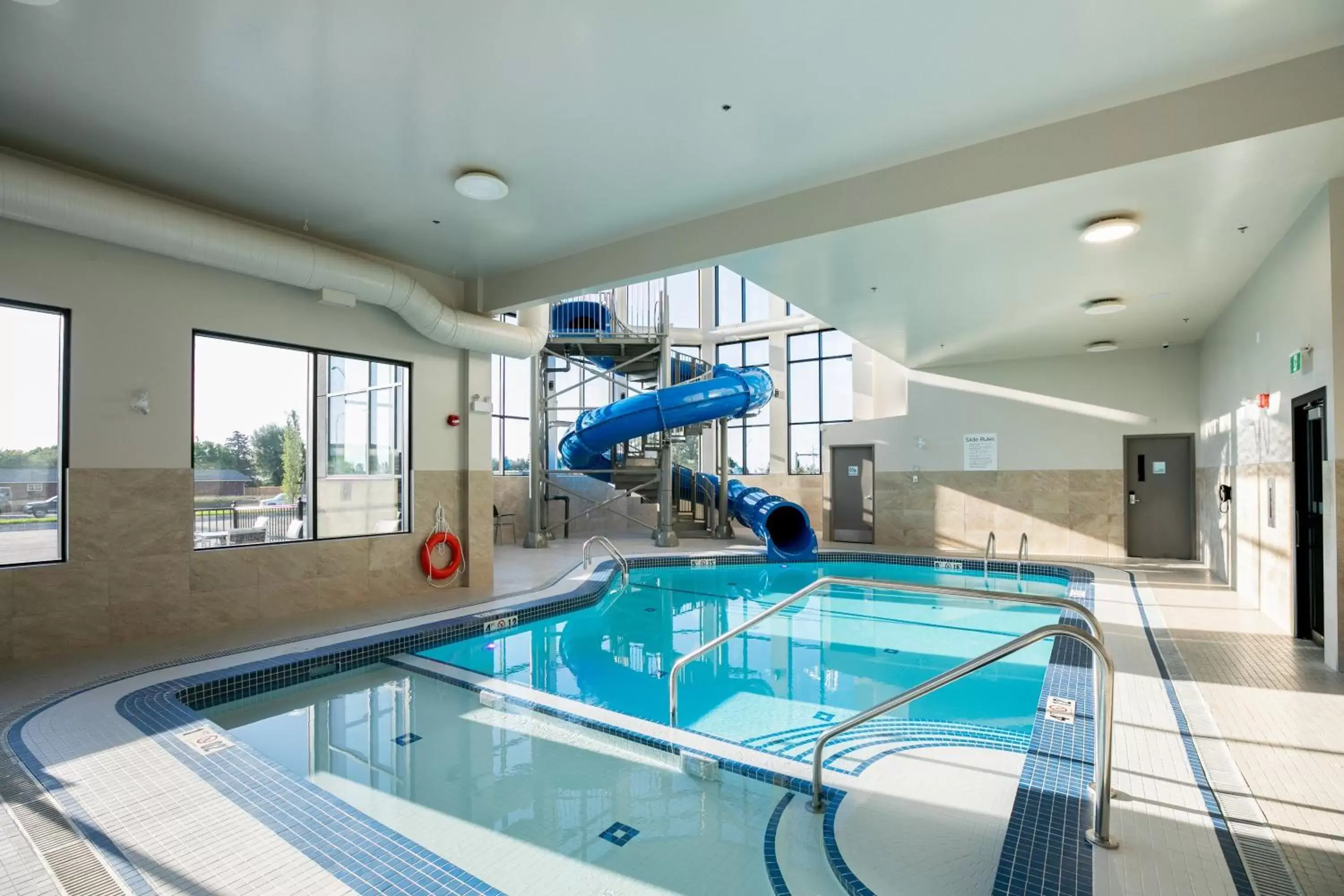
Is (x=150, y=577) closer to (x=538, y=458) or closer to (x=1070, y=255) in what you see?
(x=538, y=458)

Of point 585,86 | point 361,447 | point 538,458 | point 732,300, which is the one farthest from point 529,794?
point 732,300

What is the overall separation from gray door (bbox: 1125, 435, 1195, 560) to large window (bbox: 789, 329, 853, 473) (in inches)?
207

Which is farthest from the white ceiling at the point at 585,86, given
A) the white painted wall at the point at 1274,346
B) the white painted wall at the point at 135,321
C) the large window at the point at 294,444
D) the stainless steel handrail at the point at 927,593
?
the stainless steel handrail at the point at 927,593

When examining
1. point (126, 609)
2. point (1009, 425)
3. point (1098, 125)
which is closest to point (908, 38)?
point (1098, 125)

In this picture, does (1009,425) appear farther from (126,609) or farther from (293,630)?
(126,609)

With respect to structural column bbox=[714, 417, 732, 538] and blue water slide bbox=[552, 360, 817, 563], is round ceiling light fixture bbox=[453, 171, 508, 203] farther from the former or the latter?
structural column bbox=[714, 417, 732, 538]

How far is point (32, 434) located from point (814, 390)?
39.7 ft

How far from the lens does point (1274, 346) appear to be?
17.0 ft

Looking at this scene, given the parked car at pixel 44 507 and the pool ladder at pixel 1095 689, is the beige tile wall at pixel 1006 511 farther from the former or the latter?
the parked car at pixel 44 507

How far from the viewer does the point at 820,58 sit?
314 cm

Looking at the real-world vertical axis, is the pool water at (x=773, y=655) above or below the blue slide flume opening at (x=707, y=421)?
below

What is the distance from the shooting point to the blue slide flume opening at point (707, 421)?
9.80 meters

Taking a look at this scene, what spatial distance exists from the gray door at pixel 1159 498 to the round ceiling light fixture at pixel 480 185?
880cm

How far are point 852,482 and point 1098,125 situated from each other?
8216 mm
